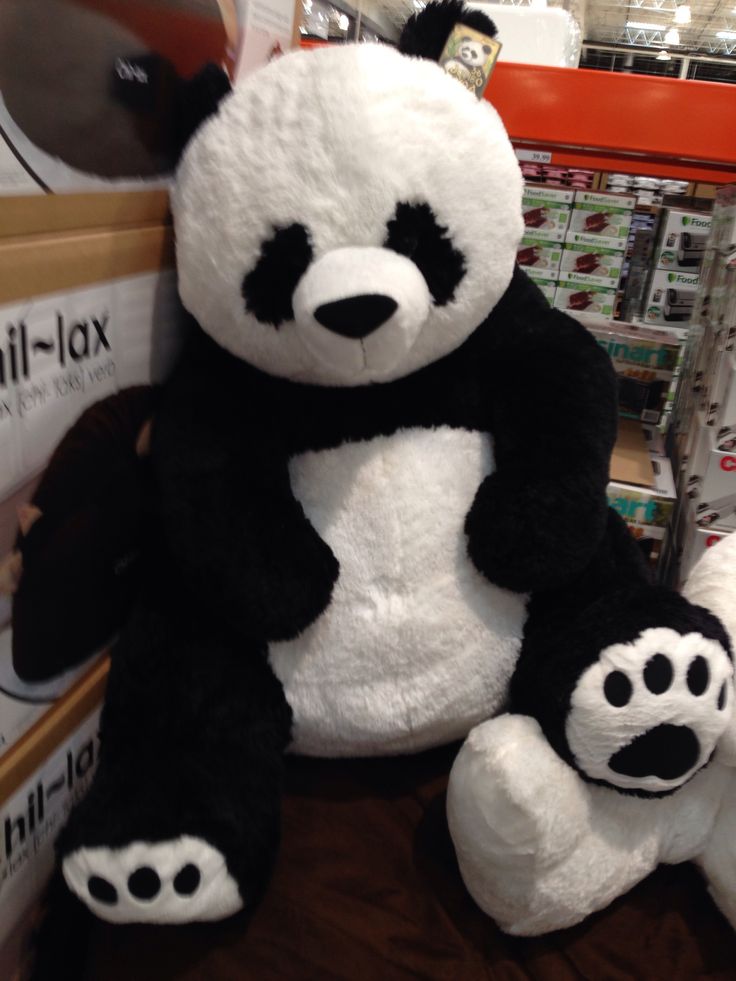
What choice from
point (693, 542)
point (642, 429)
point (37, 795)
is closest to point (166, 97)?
point (37, 795)

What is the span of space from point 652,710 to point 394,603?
8.0 inches

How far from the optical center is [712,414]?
1.06 meters

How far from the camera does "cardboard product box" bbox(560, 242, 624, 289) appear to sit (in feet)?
4.23

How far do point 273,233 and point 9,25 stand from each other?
7.5 inches

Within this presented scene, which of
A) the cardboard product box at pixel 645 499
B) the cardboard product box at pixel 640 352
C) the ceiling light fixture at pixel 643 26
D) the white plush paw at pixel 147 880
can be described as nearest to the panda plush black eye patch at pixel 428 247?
the white plush paw at pixel 147 880

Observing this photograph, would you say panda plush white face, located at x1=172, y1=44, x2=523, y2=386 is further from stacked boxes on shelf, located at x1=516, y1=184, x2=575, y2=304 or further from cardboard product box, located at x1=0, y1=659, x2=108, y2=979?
stacked boxes on shelf, located at x1=516, y1=184, x2=575, y2=304

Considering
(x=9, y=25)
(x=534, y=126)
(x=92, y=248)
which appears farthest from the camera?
(x=534, y=126)

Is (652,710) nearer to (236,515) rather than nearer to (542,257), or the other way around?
(236,515)

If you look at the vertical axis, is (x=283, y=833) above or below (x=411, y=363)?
below

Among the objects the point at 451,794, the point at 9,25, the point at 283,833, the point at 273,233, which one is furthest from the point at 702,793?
the point at 9,25

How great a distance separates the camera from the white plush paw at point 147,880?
0.54 m

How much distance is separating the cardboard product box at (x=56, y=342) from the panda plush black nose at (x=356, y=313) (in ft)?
0.57

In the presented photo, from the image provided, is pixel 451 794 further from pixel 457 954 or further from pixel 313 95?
pixel 313 95

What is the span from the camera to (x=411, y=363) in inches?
24.7
